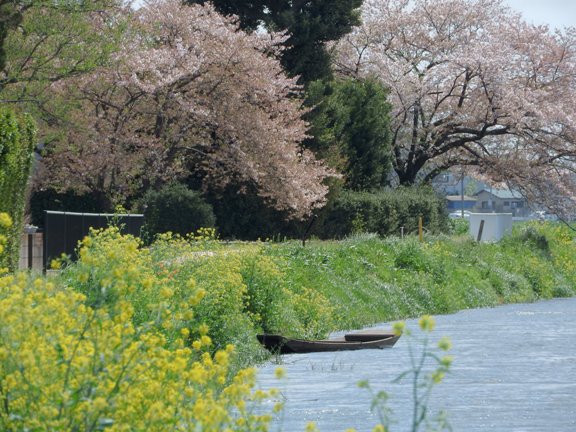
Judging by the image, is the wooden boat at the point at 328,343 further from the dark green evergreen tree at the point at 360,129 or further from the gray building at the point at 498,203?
the gray building at the point at 498,203

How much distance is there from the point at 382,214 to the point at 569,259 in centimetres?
682

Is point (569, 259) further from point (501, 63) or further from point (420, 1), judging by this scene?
point (420, 1)

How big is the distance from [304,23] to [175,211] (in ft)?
36.2

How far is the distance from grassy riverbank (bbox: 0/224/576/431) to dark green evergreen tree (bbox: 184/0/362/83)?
30.8 ft

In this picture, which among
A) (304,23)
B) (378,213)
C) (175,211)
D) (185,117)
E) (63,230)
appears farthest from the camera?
(378,213)

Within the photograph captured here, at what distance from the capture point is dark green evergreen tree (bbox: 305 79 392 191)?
44969 millimetres

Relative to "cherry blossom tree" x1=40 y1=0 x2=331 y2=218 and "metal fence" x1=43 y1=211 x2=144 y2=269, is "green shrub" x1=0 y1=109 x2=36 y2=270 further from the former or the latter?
"cherry blossom tree" x1=40 y1=0 x2=331 y2=218

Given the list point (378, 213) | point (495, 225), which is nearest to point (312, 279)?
point (378, 213)

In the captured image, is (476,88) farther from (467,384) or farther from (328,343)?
(467,384)

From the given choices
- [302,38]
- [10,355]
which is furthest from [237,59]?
[10,355]

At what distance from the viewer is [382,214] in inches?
1777

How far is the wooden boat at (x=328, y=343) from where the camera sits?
1933cm

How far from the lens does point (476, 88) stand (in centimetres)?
5162

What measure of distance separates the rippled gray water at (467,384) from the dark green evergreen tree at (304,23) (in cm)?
2103
